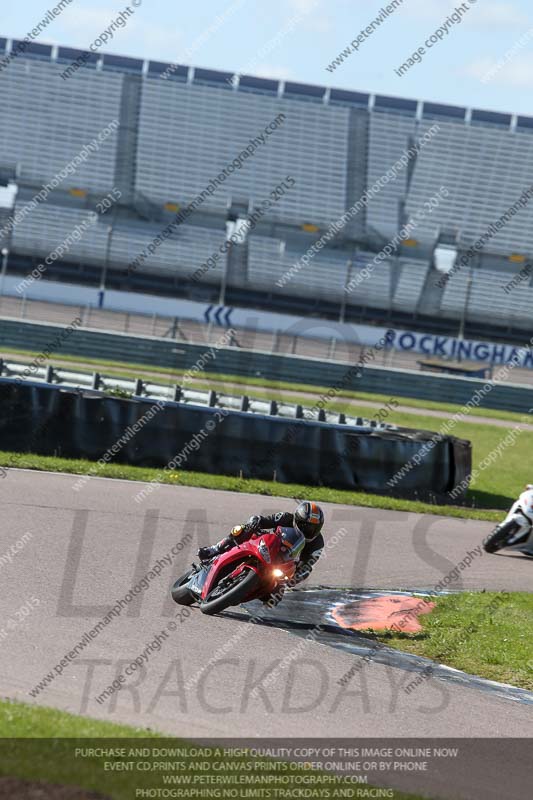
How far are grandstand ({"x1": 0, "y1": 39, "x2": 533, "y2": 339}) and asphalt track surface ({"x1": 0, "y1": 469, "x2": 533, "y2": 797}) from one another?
40.6m

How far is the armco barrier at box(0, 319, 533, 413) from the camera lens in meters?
32.9

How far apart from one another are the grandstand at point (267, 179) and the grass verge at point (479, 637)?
42290 millimetres

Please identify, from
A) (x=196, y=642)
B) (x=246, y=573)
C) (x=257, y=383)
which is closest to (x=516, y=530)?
(x=246, y=573)

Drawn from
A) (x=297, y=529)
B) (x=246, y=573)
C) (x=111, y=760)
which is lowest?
(x=111, y=760)

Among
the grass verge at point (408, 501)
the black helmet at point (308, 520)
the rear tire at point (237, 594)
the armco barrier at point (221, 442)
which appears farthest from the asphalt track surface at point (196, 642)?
the armco barrier at point (221, 442)

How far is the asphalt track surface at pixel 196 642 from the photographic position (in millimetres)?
6367

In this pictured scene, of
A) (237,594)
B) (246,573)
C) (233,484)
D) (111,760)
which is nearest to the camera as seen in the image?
(111,760)

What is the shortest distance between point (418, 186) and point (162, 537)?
49.8m

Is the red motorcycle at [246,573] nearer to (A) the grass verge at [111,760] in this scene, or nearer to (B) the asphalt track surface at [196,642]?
(B) the asphalt track surface at [196,642]

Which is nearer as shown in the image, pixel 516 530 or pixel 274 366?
pixel 516 530

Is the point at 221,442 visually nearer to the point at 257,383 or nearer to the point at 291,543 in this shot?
the point at 291,543

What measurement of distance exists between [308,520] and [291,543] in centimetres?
22

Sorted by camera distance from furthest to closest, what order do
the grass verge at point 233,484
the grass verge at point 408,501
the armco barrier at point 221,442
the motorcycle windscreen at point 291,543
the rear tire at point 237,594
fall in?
the armco barrier at point 221,442 → the grass verge at point 408,501 → the grass verge at point 233,484 → the motorcycle windscreen at point 291,543 → the rear tire at point 237,594

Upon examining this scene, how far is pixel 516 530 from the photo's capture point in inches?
528
